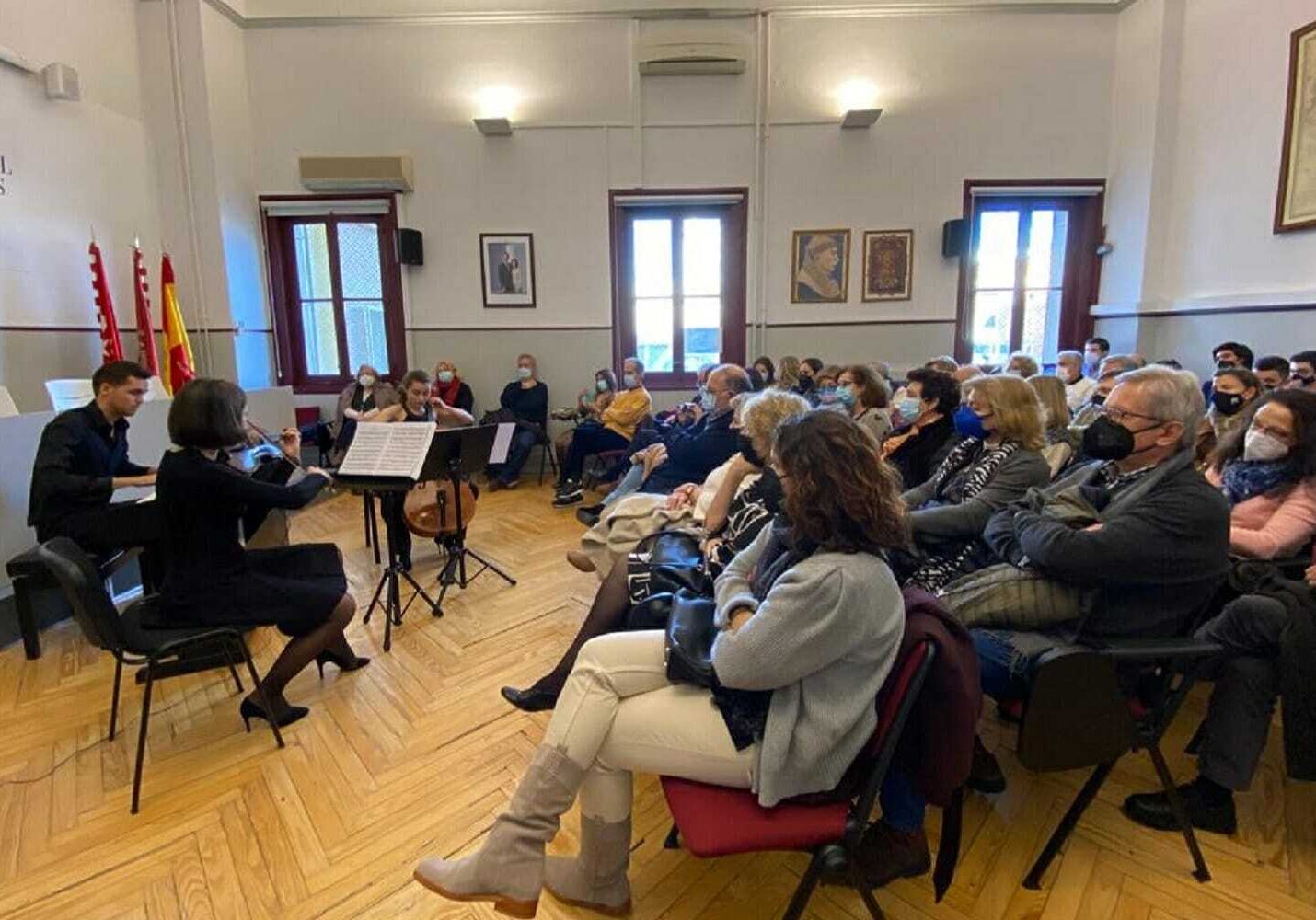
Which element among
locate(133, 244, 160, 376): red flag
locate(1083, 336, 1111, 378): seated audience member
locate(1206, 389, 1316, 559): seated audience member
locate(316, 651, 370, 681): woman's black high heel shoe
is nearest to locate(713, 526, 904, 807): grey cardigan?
locate(1206, 389, 1316, 559): seated audience member

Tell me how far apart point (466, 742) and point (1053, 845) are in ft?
5.93

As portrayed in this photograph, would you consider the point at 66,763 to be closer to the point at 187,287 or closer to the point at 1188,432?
the point at 1188,432

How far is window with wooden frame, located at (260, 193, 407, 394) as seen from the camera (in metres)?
6.77

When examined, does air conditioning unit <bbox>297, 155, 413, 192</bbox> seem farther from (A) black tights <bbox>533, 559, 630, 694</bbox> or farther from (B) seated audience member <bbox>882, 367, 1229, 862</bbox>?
(B) seated audience member <bbox>882, 367, 1229, 862</bbox>

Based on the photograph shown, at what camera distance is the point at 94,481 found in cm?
292

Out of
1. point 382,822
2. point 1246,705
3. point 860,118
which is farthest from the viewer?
point 860,118

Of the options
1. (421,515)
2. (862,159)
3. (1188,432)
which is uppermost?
(862,159)

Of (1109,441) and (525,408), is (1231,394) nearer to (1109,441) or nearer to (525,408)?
(1109,441)

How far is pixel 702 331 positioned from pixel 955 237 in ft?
8.62

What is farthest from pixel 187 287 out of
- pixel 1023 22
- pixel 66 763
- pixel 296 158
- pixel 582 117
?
pixel 1023 22

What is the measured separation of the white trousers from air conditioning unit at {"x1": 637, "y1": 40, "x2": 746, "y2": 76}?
6.28 m

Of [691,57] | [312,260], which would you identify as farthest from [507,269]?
[691,57]

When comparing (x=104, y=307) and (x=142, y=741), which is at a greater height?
(x=104, y=307)

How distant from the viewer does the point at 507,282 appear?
6.88 meters
